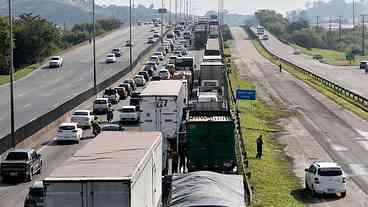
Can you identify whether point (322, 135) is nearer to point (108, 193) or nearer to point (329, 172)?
point (329, 172)

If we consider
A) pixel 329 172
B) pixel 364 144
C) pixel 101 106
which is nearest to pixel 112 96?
pixel 101 106

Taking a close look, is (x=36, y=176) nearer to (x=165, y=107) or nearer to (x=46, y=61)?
(x=165, y=107)

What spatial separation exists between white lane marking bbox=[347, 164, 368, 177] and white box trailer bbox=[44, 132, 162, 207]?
1673cm

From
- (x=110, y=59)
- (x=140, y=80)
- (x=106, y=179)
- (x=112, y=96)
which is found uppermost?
(x=110, y=59)

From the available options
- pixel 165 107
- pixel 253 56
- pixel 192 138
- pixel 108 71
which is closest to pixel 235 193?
pixel 192 138

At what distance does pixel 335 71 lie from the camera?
120625 mm

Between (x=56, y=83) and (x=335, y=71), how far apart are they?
51.0 meters

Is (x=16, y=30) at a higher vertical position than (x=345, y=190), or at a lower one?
higher

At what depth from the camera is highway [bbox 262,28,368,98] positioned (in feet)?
309

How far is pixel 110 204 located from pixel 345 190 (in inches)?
657

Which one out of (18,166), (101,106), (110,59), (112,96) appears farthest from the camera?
(110,59)

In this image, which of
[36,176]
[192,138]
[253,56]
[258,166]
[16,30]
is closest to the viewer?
[192,138]

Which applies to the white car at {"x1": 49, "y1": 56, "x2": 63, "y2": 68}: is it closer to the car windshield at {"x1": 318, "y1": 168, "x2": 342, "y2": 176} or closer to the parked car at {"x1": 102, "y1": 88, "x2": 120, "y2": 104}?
the parked car at {"x1": 102, "y1": 88, "x2": 120, "y2": 104}

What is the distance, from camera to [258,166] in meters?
37.9
